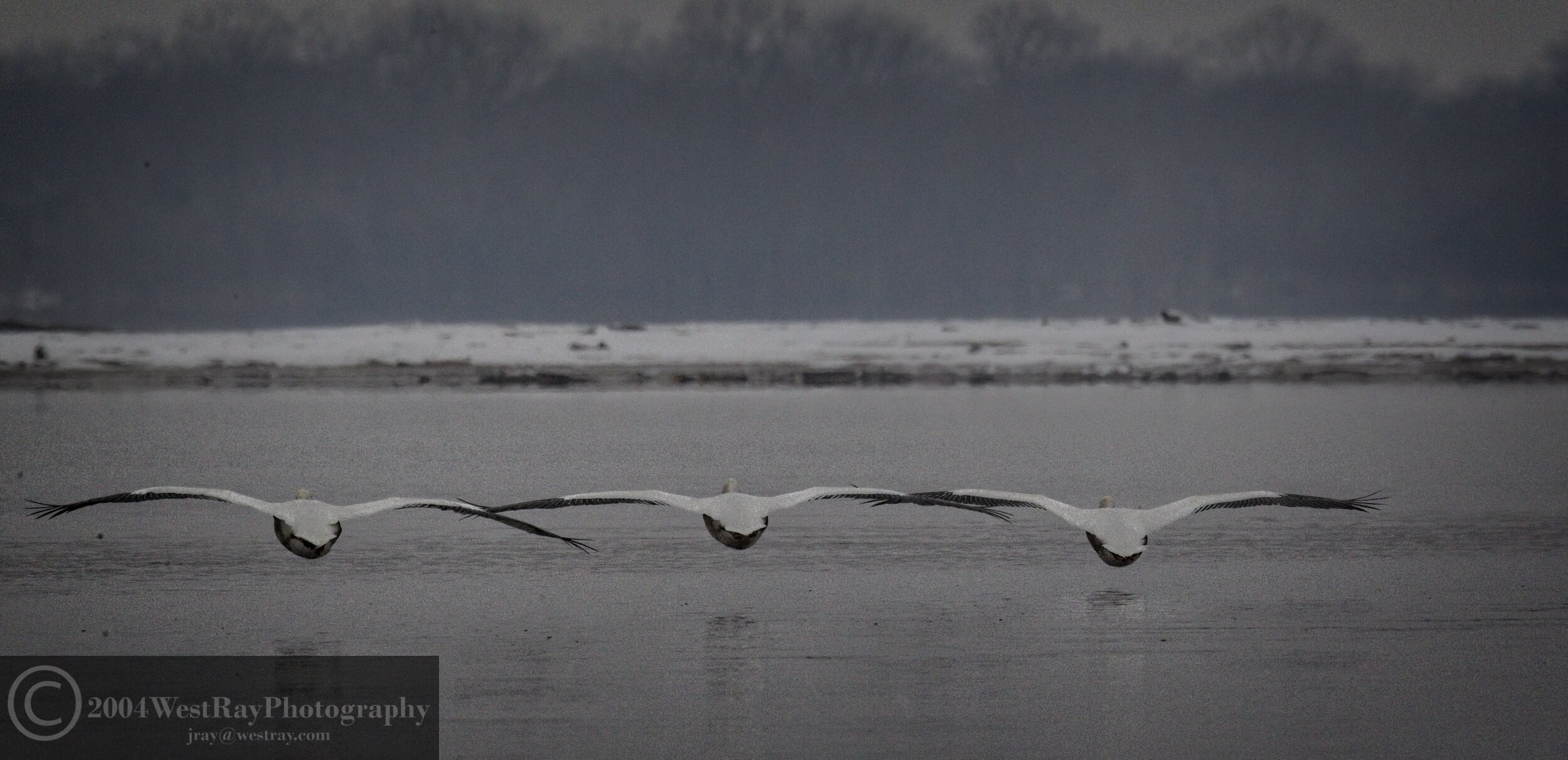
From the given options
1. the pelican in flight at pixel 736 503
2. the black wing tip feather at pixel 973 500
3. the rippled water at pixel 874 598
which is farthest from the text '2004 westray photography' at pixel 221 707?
the black wing tip feather at pixel 973 500

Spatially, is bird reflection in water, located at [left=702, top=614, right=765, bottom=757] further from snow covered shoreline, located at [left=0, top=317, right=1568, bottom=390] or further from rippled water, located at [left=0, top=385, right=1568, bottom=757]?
snow covered shoreline, located at [left=0, top=317, right=1568, bottom=390]

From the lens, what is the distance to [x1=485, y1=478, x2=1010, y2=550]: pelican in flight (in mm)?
12273

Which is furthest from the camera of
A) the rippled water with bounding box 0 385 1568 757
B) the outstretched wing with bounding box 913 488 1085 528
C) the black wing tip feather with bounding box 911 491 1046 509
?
the black wing tip feather with bounding box 911 491 1046 509

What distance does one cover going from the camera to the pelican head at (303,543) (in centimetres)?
1205

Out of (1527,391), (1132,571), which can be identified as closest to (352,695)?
(1132,571)

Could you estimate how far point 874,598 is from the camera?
11.8 m

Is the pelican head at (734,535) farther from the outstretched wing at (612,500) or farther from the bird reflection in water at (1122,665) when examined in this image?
the bird reflection in water at (1122,665)

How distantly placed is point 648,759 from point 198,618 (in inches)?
177

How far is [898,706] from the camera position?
875 centimetres

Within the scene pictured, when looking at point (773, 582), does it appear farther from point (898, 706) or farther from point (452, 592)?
point (898, 706)

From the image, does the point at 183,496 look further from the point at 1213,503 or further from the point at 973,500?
the point at 1213,503

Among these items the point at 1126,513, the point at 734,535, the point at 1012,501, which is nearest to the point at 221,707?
the point at 734,535

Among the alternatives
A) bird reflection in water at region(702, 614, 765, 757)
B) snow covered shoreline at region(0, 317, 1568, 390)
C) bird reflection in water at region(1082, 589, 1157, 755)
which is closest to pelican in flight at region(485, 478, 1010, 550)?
bird reflection in water at region(1082, 589, 1157, 755)

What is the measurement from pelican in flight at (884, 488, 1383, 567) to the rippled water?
1.34 ft
